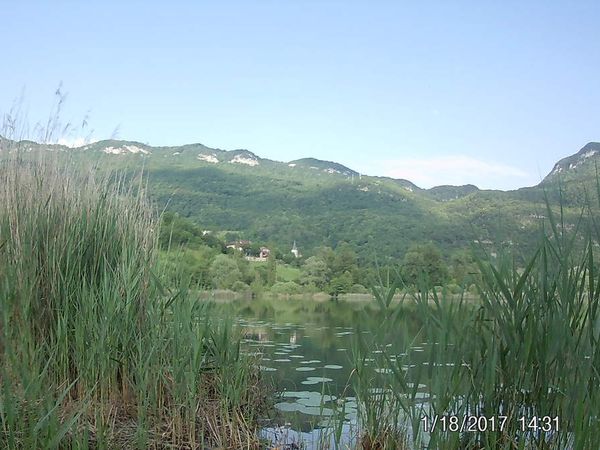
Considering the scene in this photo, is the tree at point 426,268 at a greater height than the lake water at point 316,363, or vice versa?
the tree at point 426,268

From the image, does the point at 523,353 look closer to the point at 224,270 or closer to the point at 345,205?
the point at 224,270

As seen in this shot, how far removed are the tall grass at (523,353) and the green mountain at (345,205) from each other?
0.29 meters

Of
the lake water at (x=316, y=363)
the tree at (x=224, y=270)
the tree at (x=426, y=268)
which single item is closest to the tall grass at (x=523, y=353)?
the tree at (x=426, y=268)

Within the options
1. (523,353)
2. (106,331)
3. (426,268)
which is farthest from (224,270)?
(523,353)

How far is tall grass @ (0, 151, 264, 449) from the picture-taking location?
337cm

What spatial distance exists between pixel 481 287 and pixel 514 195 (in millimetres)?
771

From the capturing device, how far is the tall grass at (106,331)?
3371mm

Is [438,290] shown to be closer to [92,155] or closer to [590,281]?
[590,281]

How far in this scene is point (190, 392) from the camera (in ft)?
11.1

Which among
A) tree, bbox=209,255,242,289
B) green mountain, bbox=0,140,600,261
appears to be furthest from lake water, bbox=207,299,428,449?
tree, bbox=209,255,242,289

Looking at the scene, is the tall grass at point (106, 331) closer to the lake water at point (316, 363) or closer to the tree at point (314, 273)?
the lake water at point (316, 363)

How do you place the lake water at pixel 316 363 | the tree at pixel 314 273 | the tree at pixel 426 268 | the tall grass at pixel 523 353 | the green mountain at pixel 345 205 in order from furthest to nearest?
the tree at pixel 314 273 → the lake water at pixel 316 363 → the tree at pixel 426 268 → the green mountain at pixel 345 205 → the tall grass at pixel 523 353

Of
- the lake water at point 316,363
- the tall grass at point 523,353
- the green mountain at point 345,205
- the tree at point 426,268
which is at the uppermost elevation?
the green mountain at point 345,205

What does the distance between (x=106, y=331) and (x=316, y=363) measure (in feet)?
12.0
